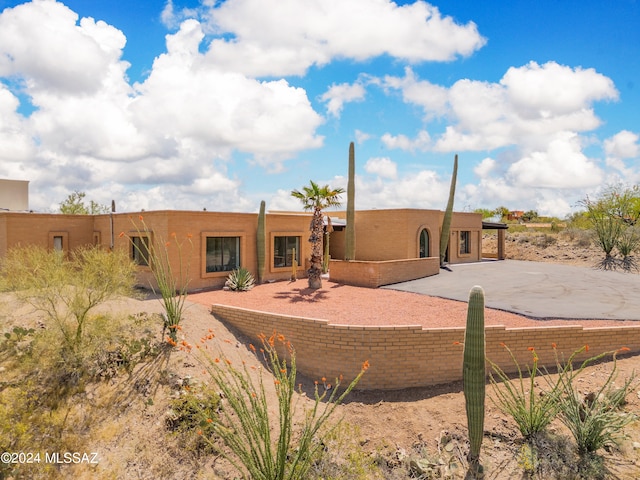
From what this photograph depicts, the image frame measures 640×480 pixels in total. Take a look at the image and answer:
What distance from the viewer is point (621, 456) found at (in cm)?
809

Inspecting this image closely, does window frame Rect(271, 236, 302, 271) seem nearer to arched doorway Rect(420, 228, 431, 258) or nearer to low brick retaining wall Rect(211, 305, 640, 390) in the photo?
arched doorway Rect(420, 228, 431, 258)

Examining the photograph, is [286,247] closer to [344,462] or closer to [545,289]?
[545,289]

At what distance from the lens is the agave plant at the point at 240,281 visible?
56.6 ft

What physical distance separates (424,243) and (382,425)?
15.7 meters

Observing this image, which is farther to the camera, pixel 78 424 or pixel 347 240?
pixel 347 240

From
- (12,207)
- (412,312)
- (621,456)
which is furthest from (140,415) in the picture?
(12,207)

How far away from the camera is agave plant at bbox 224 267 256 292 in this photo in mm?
17250

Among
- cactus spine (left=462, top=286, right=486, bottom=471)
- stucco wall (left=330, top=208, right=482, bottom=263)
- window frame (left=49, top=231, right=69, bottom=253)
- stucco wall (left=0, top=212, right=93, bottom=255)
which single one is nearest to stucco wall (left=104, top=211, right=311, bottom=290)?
stucco wall (left=0, top=212, right=93, bottom=255)

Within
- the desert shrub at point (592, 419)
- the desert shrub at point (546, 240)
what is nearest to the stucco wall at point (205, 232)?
the desert shrub at point (592, 419)

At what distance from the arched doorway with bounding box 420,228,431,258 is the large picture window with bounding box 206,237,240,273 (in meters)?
10.9

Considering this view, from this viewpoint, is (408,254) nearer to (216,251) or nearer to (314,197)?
(314,197)

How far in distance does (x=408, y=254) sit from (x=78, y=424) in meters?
17.0

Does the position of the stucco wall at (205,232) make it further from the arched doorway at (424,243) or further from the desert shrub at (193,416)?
the arched doorway at (424,243)

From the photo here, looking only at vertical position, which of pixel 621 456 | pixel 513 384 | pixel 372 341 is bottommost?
pixel 621 456
